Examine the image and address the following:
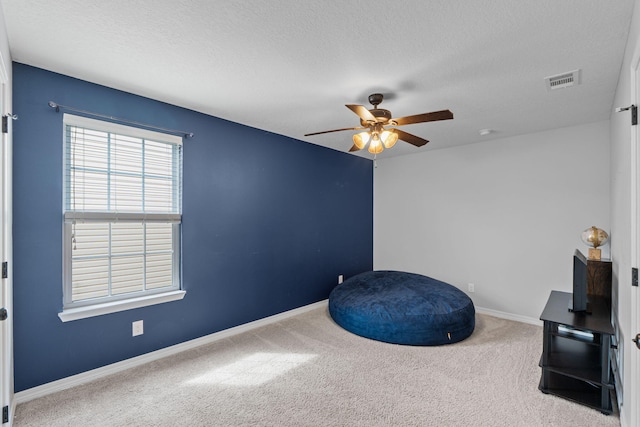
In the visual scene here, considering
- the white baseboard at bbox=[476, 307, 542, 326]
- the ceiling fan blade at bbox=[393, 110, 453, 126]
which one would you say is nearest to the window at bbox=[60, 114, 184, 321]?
the ceiling fan blade at bbox=[393, 110, 453, 126]

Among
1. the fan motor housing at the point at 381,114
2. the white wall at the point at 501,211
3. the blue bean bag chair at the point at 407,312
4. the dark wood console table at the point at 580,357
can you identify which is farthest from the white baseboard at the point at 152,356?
the fan motor housing at the point at 381,114

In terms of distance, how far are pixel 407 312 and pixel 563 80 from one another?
2.44m

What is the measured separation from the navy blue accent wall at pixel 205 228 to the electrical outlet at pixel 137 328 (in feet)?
0.17

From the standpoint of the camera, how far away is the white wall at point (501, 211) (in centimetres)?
359

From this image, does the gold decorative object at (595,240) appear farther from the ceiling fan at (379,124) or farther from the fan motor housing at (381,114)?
the fan motor housing at (381,114)

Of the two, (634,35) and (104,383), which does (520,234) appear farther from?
(104,383)

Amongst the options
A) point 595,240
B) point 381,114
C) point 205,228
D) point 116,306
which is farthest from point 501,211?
point 116,306

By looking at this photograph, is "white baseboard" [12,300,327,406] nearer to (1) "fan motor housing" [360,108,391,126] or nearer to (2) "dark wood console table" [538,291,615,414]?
(1) "fan motor housing" [360,108,391,126]

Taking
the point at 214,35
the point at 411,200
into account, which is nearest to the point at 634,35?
the point at 214,35

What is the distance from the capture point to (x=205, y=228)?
328 cm

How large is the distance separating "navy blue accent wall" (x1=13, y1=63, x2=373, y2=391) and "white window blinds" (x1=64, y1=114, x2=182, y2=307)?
0.10 meters

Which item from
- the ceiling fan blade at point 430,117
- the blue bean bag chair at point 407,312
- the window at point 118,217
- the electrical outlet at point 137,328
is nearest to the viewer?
the ceiling fan blade at point 430,117

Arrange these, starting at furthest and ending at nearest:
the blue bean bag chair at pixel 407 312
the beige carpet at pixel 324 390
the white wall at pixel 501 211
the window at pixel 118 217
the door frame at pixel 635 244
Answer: the white wall at pixel 501 211, the blue bean bag chair at pixel 407 312, the window at pixel 118 217, the beige carpet at pixel 324 390, the door frame at pixel 635 244

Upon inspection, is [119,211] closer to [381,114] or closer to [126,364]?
[126,364]
